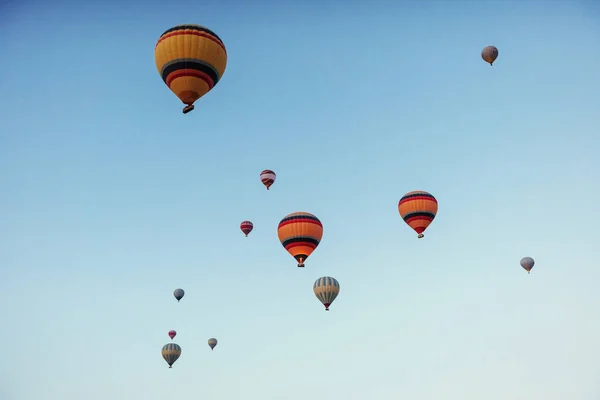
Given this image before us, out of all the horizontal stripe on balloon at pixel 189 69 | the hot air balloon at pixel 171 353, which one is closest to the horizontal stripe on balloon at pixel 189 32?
the horizontal stripe on balloon at pixel 189 69

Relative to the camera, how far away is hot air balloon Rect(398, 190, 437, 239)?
37.9 m

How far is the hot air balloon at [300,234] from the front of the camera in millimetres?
34375

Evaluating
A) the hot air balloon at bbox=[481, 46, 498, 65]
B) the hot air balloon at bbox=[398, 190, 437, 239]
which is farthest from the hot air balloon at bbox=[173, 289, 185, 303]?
the hot air balloon at bbox=[481, 46, 498, 65]

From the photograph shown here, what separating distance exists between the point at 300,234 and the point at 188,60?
13.7m

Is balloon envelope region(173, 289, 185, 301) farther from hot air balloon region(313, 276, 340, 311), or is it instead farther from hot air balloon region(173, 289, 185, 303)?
hot air balloon region(313, 276, 340, 311)

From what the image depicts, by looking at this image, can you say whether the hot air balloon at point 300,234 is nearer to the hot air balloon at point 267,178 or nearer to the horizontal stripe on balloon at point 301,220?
the horizontal stripe on balloon at point 301,220

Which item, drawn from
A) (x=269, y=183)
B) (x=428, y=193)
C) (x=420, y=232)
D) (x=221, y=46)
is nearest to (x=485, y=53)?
(x=428, y=193)

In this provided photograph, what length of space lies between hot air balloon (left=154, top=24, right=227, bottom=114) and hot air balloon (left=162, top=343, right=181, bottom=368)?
110ft

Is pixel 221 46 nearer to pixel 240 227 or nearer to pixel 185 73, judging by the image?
pixel 185 73

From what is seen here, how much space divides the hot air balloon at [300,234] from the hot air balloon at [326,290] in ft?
18.3

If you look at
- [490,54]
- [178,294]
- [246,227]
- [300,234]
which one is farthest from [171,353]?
[490,54]

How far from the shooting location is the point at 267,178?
46250 millimetres

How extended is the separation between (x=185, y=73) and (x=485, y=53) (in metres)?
29.7

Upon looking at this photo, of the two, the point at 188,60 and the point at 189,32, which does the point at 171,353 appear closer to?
the point at 188,60
